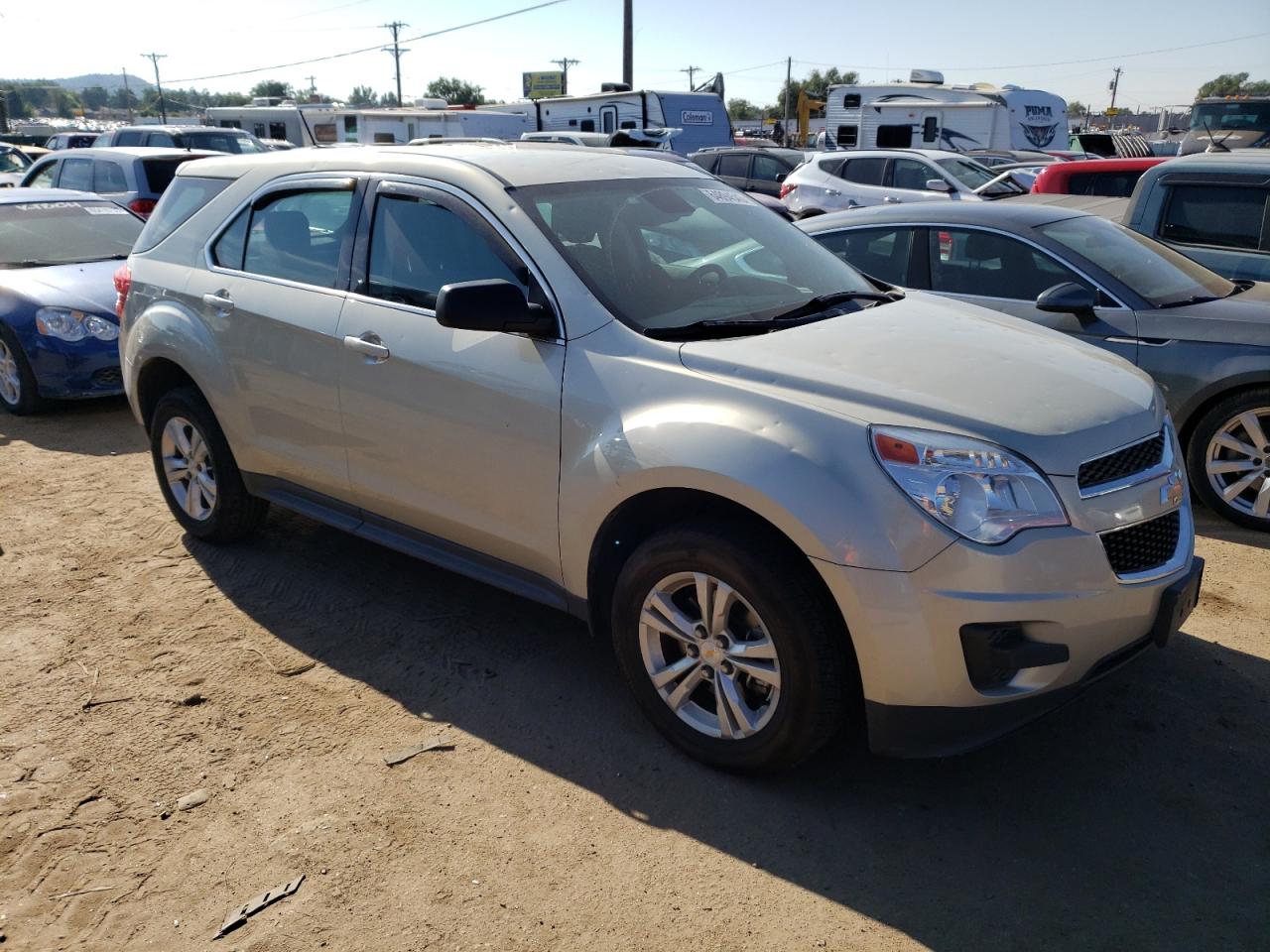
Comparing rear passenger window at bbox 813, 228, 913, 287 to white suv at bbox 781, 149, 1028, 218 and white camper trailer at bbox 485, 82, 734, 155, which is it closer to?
white suv at bbox 781, 149, 1028, 218

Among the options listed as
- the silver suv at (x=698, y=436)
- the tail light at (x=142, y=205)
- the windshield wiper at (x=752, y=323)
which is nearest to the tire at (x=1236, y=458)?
the silver suv at (x=698, y=436)

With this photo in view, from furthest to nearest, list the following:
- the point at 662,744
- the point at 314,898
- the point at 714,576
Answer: the point at 662,744 → the point at 714,576 → the point at 314,898

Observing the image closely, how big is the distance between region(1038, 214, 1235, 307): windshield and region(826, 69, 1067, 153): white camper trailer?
1765cm

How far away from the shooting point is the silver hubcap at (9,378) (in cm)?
734

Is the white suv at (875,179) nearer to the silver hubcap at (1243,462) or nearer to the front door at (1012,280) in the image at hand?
the front door at (1012,280)

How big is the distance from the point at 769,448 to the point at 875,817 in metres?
1.12

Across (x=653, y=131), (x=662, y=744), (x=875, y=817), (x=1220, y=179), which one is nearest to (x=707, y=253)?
(x=662, y=744)

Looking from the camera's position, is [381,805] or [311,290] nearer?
[381,805]

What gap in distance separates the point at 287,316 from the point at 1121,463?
3.03 metres

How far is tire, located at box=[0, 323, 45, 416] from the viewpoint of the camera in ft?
23.7

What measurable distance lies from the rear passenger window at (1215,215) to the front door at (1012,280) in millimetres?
1736

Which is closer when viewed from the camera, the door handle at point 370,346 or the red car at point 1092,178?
the door handle at point 370,346

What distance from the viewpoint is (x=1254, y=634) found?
13.0 ft

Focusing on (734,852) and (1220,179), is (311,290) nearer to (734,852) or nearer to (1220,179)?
(734,852)
